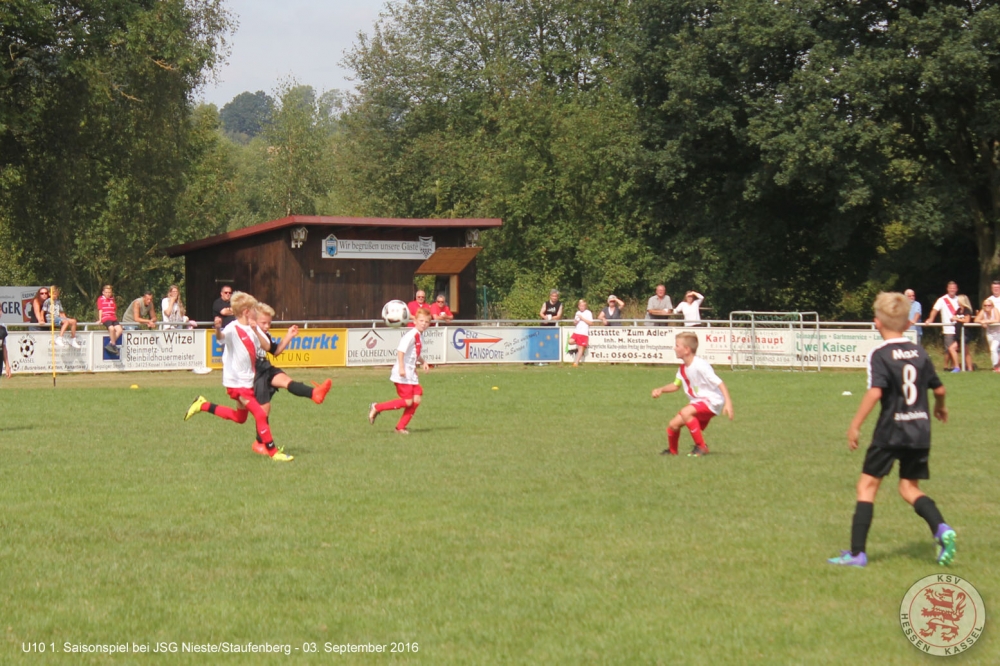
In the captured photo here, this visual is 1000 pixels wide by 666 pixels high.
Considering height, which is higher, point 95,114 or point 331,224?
point 95,114

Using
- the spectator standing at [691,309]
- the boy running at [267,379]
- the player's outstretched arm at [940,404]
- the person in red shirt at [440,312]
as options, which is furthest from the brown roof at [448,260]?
the player's outstretched arm at [940,404]

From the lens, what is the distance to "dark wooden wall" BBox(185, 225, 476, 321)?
110 feet

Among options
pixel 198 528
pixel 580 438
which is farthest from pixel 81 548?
pixel 580 438

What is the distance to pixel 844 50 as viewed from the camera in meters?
33.5

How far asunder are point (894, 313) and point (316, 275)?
27711mm

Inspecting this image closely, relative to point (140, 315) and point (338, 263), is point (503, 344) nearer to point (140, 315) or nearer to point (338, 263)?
point (338, 263)

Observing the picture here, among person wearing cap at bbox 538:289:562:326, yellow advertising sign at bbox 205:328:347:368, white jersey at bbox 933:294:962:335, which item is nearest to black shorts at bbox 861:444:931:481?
white jersey at bbox 933:294:962:335

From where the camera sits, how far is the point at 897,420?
7.11 m

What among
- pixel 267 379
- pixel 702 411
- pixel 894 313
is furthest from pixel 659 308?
pixel 894 313

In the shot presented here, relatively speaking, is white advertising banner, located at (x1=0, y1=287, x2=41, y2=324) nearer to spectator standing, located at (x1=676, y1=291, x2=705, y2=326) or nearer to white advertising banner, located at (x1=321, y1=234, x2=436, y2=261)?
white advertising banner, located at (x1=321, y1=234, x2=436, y2=261)

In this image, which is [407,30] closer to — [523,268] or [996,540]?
[523,268]

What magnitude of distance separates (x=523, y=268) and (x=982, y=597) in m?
42.2

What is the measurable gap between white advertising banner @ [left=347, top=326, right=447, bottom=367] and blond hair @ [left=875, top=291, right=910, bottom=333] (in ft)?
71.3

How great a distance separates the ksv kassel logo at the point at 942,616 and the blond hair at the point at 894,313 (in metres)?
1.52
